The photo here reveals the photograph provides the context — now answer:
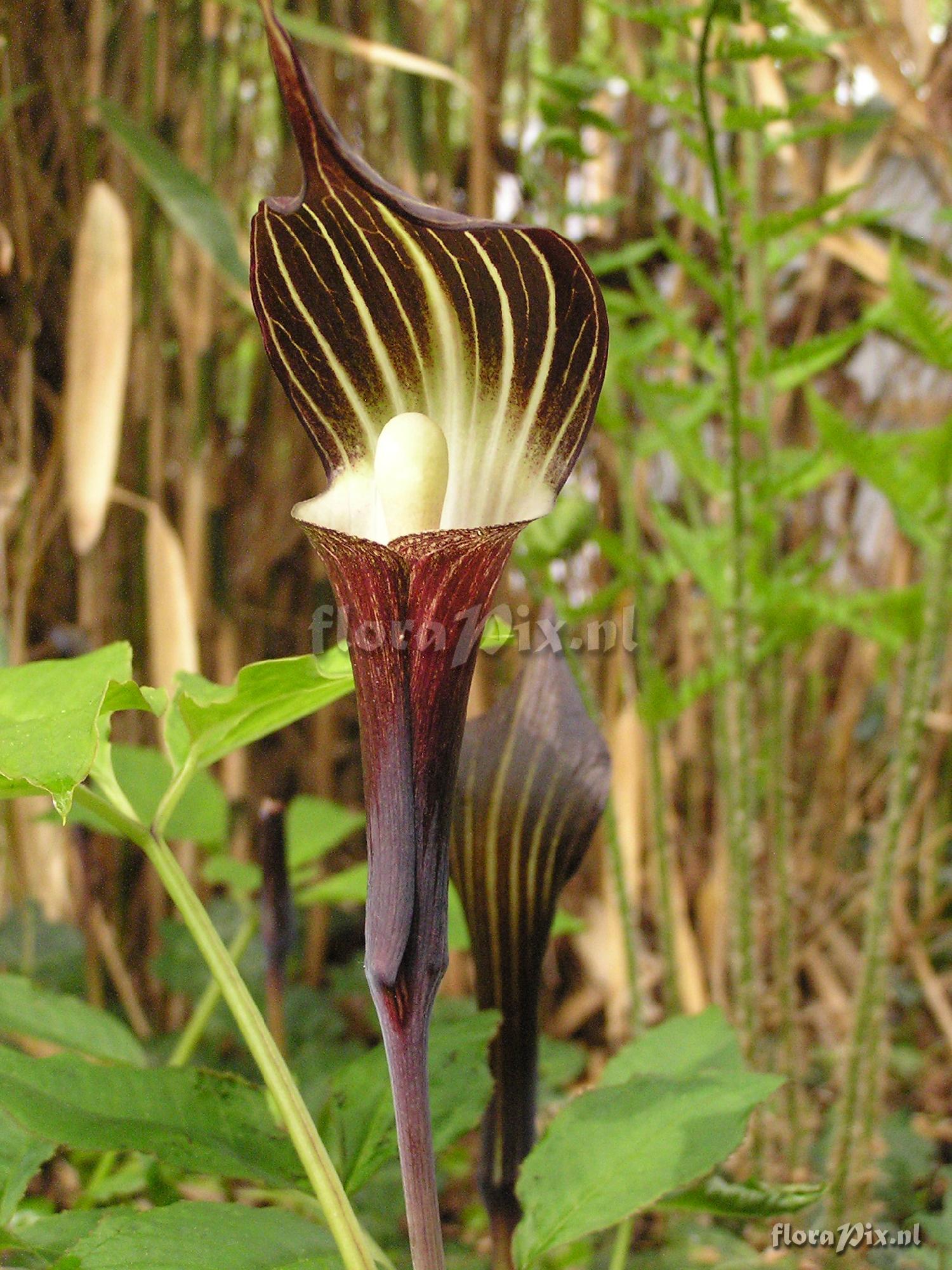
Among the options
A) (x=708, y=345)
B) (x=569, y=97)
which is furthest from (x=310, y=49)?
(x=708, y=345)

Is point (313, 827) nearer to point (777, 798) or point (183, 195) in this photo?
point (777, 798)

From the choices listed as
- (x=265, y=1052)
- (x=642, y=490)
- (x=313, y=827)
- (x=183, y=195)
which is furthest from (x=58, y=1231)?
(x=642, y=490)

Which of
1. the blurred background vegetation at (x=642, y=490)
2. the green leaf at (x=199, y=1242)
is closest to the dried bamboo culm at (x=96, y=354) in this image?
the blurred background vegetation at (x=642, y=490)

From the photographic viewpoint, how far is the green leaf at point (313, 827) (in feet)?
2.39

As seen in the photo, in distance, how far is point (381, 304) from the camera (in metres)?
0.32

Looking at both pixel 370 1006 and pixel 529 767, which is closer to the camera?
pixel 529 767

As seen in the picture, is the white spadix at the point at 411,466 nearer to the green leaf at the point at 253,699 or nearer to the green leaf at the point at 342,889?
the green leaf at the point at 253,699

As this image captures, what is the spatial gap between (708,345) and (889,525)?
0.60 meters

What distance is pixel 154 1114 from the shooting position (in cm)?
37

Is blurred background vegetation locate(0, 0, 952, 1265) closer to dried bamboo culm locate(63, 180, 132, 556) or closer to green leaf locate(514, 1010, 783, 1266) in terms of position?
dried bamboo culm locate(63, 180, 132, 556)

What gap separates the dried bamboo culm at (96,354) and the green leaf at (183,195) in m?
0.04

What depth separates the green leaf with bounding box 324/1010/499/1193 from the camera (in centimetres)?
39

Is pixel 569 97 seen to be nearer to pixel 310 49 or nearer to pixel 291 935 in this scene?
pixel 310 49

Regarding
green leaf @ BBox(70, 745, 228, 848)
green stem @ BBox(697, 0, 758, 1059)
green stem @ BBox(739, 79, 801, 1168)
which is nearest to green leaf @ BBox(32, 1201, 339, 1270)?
green leaf @ BBox(70, 745, 228, 848)
